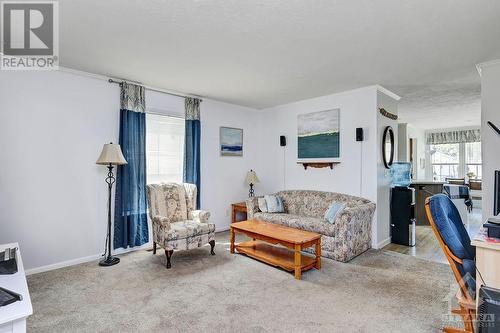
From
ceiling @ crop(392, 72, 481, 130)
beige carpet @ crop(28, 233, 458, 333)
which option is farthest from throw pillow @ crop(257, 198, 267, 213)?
ceiling @ crop(392, 72, 481, 130)

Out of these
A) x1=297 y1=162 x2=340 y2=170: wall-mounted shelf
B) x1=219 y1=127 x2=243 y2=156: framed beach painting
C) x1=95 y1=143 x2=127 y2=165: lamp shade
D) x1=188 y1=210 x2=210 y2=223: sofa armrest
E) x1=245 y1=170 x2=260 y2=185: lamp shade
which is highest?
x1=219 y1=127 x2=243 y2=156: framed beach painting

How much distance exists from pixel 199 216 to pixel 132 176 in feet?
3.74

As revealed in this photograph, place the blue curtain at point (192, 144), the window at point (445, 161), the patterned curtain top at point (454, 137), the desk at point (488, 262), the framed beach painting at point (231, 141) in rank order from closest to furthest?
1. the desk at point (488, 262)
2. the blue curtain at point (192, 144)
3. the framed beach painting at point (231, 141)
4. the patterned curtain top at point (454, 137)
5. the window at point (445, 161)

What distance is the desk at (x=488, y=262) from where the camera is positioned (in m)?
1.66

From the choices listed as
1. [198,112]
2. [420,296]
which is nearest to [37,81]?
[198,112]

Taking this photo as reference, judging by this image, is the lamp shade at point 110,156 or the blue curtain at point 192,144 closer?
the lamp shade at point 110,156

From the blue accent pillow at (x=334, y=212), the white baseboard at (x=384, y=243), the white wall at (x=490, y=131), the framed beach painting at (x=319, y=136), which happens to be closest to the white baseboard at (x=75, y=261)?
the blue accent pillow at (x=334, y=212)

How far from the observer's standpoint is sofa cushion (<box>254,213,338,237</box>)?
3.80 m

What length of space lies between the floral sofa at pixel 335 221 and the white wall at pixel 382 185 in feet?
0.82

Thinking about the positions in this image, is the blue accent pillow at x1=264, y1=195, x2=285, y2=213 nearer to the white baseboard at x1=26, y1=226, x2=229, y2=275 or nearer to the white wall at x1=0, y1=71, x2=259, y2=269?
the white baseboard at x1=26, y1=226, x2=229, y2=275

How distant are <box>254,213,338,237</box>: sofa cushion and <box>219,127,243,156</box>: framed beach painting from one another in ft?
4.99

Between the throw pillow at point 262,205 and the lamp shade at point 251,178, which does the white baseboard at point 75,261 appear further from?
the lamp shade at point 251,178

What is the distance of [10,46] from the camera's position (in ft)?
9.25

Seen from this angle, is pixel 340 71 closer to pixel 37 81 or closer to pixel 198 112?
pixel 198 112
